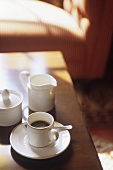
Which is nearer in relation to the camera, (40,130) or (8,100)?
(40,130)

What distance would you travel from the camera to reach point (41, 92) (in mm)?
913

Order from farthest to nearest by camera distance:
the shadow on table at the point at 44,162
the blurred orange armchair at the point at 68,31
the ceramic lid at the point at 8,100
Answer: the blurred orange armchair at the point at 68,31 < the ceramic lid at the point at 8,100 < the shadow on table at the point at 44,162

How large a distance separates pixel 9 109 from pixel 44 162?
0.56ft

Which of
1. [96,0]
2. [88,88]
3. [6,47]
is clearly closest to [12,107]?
[6,47]

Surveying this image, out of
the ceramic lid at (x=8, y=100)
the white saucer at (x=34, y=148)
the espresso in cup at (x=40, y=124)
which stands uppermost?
the ceramic lid at (x=8, y=100)

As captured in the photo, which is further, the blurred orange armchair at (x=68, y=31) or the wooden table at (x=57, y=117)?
the blurred orange armchair at (x=68, y=31)

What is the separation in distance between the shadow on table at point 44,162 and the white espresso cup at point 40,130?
0.14 ft

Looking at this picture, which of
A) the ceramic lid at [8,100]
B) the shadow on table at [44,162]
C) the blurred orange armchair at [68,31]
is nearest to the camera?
the shadow on table at [44,162]

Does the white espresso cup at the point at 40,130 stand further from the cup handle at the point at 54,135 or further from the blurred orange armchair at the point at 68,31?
the blurred orange armchair at the point at 68,31

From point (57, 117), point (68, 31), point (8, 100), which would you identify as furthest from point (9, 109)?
point (68, 31)

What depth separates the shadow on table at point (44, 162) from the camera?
76 cm

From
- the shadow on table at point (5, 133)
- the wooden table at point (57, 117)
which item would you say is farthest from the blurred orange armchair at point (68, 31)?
the shadow on table at point (5, 133)

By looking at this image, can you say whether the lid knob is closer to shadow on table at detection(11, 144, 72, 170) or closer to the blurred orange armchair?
shadow on table at detection(11, 144, 72, 170)

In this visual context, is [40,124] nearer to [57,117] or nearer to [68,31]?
[57,117]
